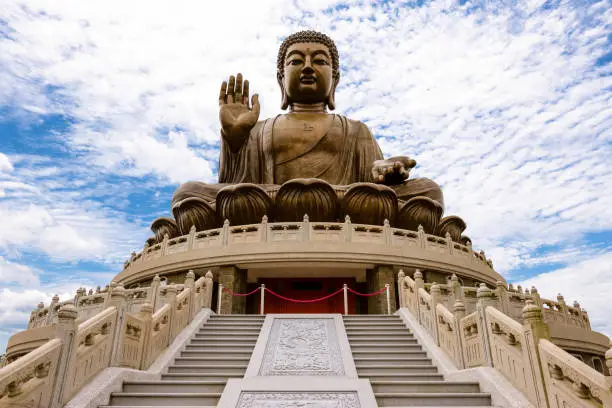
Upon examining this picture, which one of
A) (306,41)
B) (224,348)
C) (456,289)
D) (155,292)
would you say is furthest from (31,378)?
(306,41)

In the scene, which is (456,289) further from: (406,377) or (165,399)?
(165,399)

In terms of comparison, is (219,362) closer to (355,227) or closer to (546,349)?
(546,349)

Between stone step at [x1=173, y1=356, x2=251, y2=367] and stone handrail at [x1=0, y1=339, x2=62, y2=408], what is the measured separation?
2.00 metres

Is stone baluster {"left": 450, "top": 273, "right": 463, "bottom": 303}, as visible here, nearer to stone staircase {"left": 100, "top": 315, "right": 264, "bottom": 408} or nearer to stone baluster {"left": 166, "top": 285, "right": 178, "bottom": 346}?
stone staircase {"left": 100, "top": 315, "right": 264, "bottom": 408}

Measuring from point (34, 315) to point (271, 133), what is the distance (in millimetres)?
9150

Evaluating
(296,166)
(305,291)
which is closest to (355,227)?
(305,291)

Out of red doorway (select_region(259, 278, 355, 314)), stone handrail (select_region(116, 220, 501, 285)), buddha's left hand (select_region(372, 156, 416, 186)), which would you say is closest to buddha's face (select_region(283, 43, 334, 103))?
buddha's left hand (select_region(372, 156, 416, 186))

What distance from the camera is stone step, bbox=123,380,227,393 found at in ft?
16.5

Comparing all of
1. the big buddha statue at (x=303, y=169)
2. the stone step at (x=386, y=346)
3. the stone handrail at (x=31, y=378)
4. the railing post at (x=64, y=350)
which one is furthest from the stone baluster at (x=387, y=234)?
the stone handrail at (x=31, y=378)

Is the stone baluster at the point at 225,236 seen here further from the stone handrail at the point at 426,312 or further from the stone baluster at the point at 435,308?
the stone baluster at the point at 435,308

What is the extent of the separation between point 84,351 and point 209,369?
5.31ft

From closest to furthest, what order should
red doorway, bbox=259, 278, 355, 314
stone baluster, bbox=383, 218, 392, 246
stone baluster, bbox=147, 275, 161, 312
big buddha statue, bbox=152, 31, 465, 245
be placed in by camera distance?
stone baluster, bbox=147, 275, 161, 312, stone baluster, bbox=383, 218, 392, 246, red doorway, bbox=259, 278, 355, 314, big buddha statue, bbox=152, 31, 465, 245

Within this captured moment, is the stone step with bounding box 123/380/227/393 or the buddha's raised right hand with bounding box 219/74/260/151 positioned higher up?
the buddha's raised right hand with bounding box 219/74/260/151

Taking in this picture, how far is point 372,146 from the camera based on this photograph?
16984 millimetres
